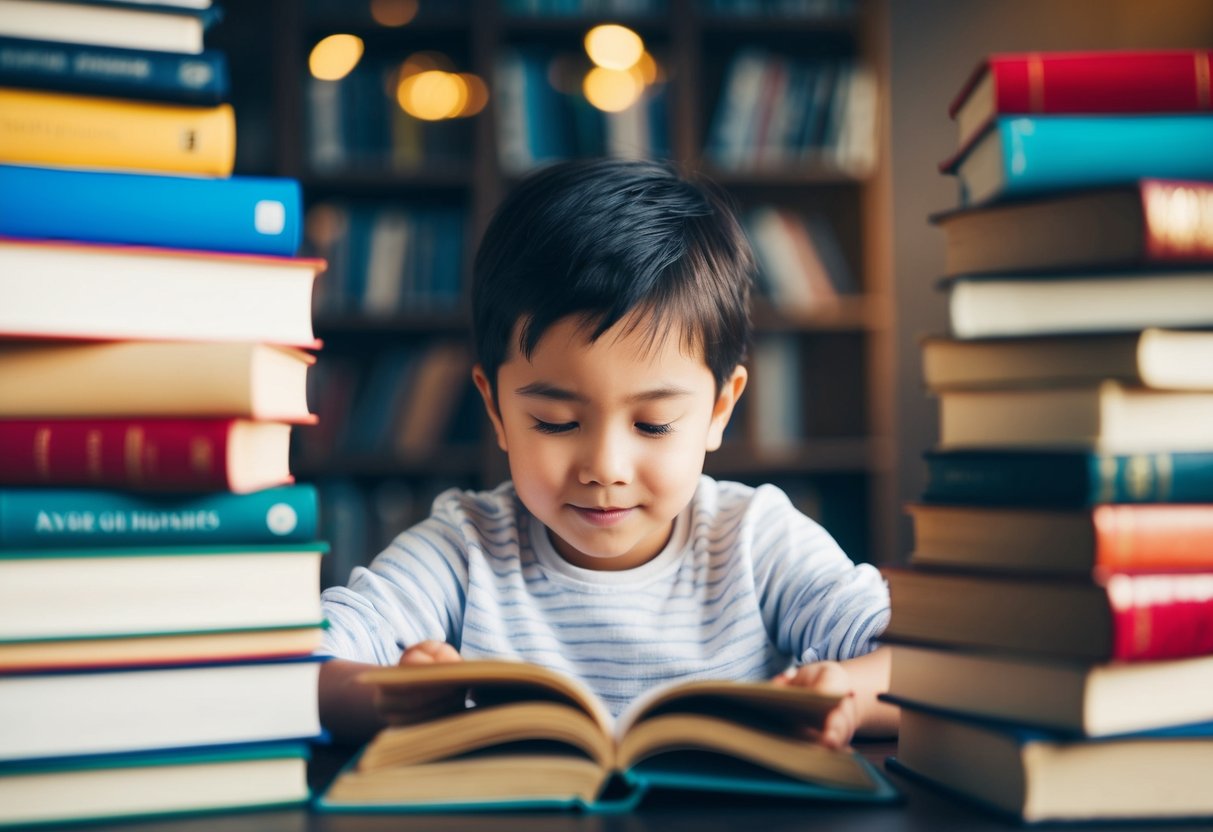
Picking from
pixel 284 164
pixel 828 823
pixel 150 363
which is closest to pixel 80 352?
pixel 150 363

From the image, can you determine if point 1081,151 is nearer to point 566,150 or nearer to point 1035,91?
point 1035,91

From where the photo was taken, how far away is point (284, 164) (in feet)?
9.52

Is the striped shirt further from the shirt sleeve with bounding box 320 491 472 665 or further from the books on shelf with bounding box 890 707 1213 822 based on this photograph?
the books on shelf with bounding box 890 707 1213 822

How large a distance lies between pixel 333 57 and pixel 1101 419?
9.00ft

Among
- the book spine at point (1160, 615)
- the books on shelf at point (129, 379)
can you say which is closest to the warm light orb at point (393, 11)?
the books on shelf at point (129, 379)

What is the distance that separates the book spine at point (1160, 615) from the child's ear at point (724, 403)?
2.08 feet

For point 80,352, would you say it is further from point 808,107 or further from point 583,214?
point 808,107

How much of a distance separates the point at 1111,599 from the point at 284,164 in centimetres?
267

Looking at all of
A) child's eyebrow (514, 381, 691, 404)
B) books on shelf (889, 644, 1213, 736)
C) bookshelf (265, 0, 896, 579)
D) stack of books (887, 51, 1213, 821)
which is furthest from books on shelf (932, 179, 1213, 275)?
bookshelf (265, 0, 896, 579)

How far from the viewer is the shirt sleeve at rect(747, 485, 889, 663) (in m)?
1.06

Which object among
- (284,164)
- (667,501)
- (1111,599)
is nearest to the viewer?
(1111,599)

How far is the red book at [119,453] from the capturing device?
640 mm

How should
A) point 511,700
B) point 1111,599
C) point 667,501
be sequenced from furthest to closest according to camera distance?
1. point 667,501
2. point 511,700
3. point 1111,599

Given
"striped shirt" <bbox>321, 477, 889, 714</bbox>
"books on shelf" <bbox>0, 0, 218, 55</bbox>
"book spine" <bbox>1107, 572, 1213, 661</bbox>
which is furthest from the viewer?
"striped shirt" <bbox>321, 477, 889, 714</bbox>
